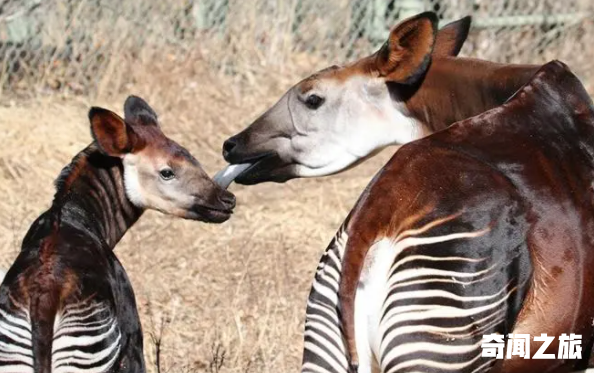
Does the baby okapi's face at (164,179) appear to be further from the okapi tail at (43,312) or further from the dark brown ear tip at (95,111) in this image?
the okapi tail at (43,312)

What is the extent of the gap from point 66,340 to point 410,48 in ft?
5.99

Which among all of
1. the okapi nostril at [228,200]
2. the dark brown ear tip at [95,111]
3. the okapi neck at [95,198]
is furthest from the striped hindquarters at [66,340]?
the okapi nostril at [228,200]

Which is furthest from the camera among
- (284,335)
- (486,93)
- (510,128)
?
(284,335)

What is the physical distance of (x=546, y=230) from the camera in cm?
419

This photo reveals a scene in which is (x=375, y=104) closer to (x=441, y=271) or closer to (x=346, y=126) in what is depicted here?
(x=346, y=126)

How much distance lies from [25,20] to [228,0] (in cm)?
178

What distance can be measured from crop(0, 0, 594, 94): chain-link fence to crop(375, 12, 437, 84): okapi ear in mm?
5778

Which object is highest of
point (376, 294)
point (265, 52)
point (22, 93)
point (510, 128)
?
point (265, 52)

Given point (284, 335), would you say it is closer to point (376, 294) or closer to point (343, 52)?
point (376, 294)

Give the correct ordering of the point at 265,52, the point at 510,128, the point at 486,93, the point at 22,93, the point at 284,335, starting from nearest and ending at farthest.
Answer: the point at 510,128, the point at 486,93, the point at 284,335, the point at 22,93, the point at 265,52

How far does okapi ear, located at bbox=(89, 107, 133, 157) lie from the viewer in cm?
548

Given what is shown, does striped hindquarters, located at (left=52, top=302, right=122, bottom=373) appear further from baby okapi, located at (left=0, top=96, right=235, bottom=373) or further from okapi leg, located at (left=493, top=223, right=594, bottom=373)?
okapi leg, located at (left=493, top=223, right=594, bottom=373)

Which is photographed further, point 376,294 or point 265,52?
point 265,52

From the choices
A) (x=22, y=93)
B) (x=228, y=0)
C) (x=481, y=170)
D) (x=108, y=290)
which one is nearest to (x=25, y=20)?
(x=22, y=93)
